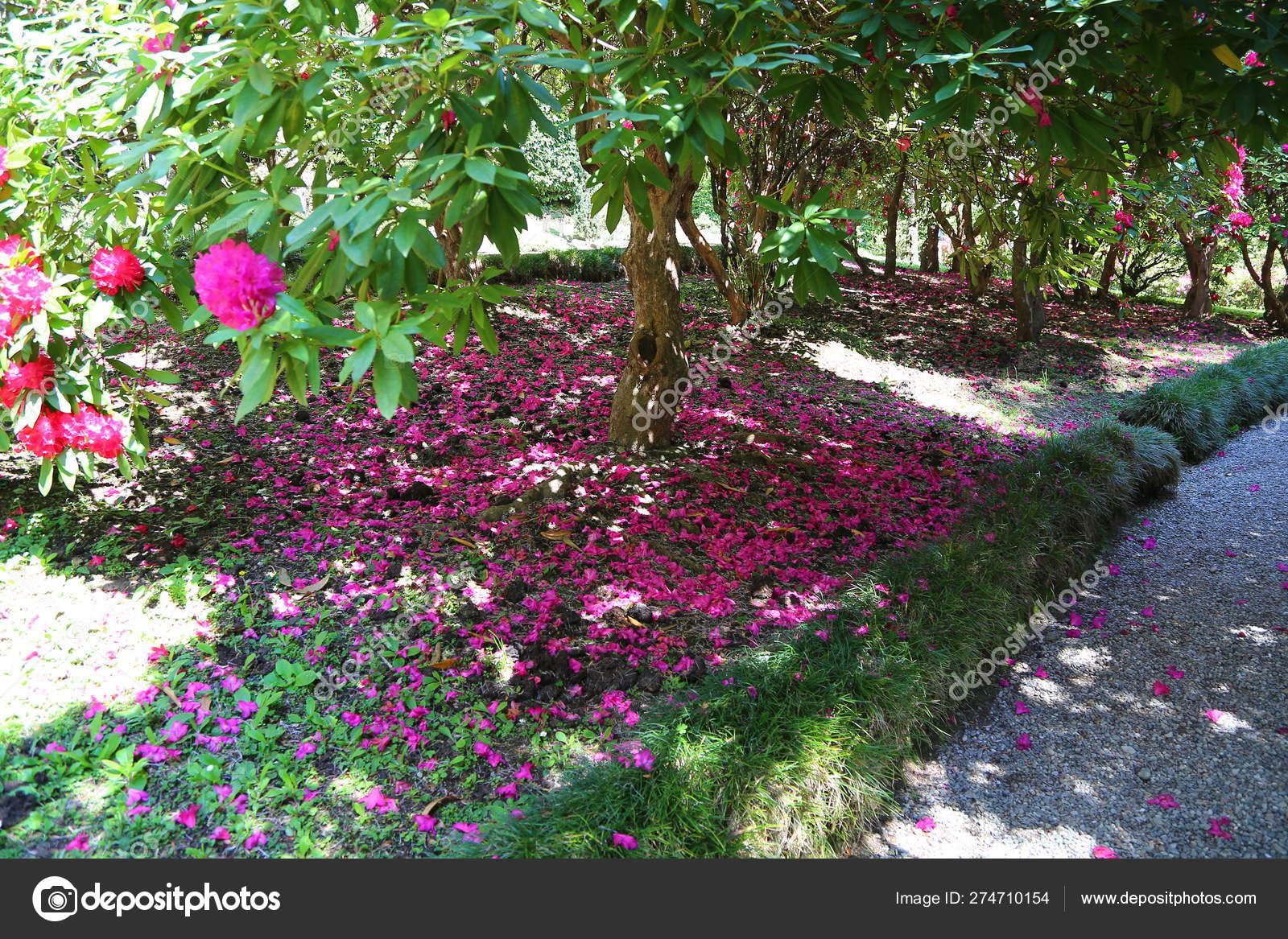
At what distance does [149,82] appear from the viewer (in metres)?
2.06

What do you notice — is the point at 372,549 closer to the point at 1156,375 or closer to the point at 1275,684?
the point at 1275,684

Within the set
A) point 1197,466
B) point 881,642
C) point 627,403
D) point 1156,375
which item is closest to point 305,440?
point 627,403

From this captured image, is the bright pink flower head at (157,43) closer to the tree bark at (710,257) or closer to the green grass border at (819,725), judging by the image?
the green grass border at (819,725)

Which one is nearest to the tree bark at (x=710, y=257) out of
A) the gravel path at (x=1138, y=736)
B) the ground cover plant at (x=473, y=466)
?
the ground cover plant at (x=473, y=466)

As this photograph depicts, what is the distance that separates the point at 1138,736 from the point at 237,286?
131 inches

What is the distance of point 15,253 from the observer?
2.46m

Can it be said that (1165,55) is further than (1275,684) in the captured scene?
No

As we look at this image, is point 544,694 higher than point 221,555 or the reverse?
the reverse

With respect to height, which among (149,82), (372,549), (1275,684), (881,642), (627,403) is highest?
(149,82)

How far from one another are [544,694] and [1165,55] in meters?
2.89

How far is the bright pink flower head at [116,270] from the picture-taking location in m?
2.51
